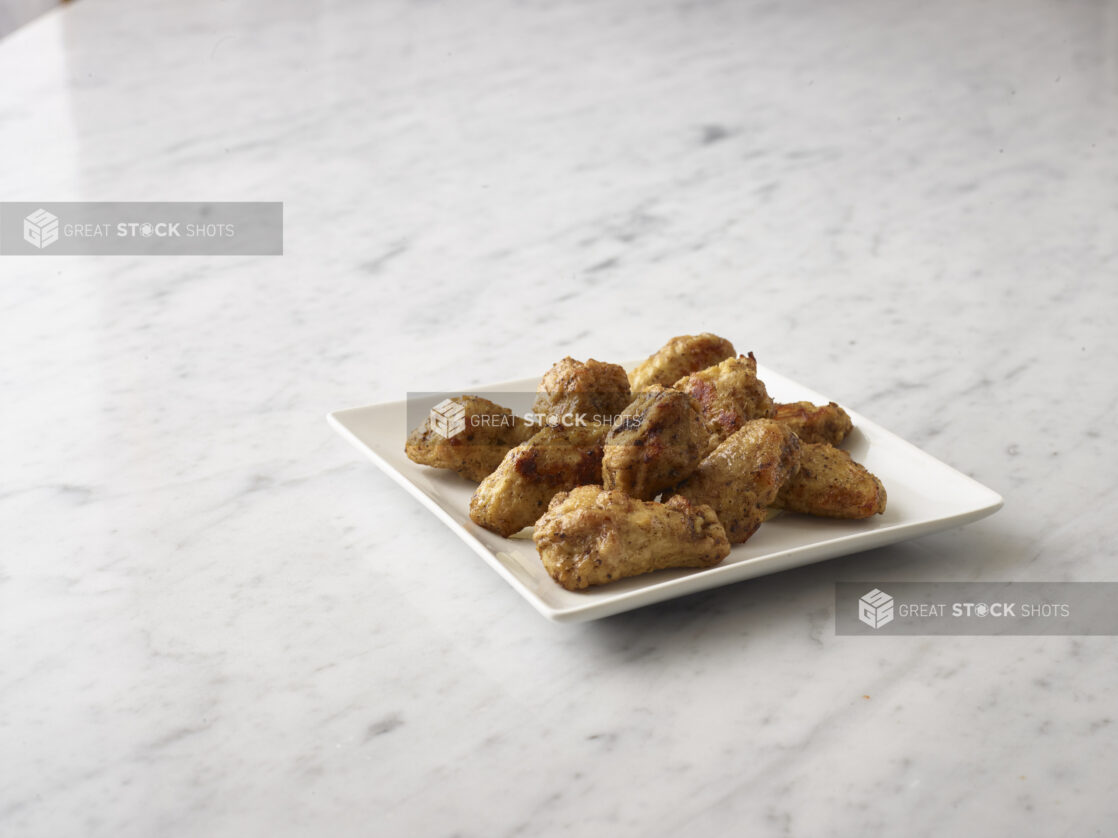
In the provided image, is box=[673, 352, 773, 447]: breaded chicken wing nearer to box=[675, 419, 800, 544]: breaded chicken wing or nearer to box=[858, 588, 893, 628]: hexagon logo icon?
box=[675, 419, 800, 544]: breaded chicken wing

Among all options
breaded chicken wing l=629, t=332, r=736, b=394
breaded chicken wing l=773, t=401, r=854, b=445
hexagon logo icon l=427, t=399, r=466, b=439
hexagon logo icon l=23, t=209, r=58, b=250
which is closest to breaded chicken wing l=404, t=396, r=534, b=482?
hexagon logo icon l=427, t=399, r=466, b=439

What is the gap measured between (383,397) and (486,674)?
2.65 ft

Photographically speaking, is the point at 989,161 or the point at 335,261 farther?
the point at 989,161

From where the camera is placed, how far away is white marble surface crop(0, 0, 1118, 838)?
1.05m

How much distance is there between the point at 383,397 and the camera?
1.90 m

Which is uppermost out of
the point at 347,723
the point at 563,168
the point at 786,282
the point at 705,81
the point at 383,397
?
the point at 705,81

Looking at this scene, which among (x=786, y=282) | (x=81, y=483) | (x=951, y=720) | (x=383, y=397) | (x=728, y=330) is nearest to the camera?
(x=951, y=720)

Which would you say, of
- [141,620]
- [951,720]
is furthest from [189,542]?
[951,720]

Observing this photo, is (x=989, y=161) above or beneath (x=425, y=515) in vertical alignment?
above

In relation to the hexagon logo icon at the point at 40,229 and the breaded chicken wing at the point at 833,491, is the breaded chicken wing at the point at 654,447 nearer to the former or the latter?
the breaded chicken wing at the point at 833,491

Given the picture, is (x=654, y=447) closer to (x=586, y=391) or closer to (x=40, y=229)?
(x=586, y=391)

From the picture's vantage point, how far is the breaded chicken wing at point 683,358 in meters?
1.57

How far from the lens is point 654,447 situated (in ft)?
4.19

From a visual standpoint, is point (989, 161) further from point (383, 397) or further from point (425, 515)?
point (425, 515)
